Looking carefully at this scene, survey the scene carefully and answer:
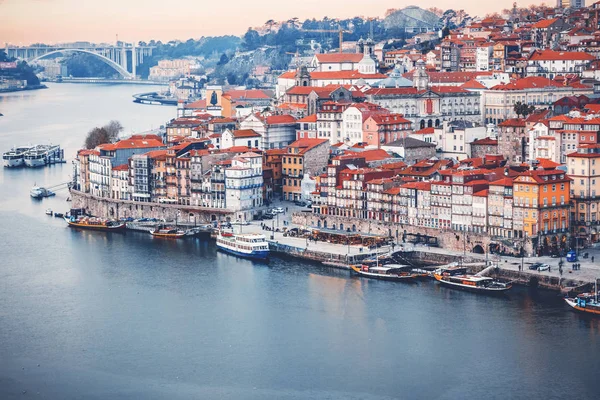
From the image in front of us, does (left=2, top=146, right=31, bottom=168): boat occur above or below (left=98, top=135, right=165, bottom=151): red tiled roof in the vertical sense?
below

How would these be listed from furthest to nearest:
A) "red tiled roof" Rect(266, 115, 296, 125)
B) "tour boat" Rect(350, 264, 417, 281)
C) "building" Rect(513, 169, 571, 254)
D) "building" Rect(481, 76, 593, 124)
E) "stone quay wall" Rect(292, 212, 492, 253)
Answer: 1. "building" Rect(481, 76, 593, 124)
2. "red tiled roof" Rect(266, 115, 296, 125)
3. "stone quay wall" Rect(292, 212, 492, 253)
4. "building" Rect(513, 169, 571, 254)
5. "tour boat" Rect(350, 264, 417, 281)

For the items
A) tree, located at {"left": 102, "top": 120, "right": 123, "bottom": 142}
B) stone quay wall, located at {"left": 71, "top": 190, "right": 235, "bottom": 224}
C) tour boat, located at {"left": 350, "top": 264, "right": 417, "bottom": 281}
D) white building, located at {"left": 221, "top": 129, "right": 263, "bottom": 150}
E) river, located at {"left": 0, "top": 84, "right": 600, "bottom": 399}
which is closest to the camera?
river, located at {"left": 0, "top": 84, "right": 600, "bottom": 399}

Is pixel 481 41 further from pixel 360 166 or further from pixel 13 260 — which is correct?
pixel 13 260

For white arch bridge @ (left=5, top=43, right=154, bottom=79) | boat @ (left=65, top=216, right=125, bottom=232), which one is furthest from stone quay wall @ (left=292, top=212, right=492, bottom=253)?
white arch bridge @ (left=5, top=43, right=154, bottom=79)

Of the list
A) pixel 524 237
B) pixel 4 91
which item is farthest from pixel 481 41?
pixel 4 91

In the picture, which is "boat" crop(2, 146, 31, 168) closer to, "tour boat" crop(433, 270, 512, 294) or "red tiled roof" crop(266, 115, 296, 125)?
"red tiled roof" crop(266, 115, 296, 125)

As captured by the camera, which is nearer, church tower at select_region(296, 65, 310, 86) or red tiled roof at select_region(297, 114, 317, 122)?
red tiled roof at select_region(297, 114, 317, 122)

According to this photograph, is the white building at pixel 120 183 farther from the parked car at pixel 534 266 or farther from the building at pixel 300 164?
the parked car at pixel 534 266
